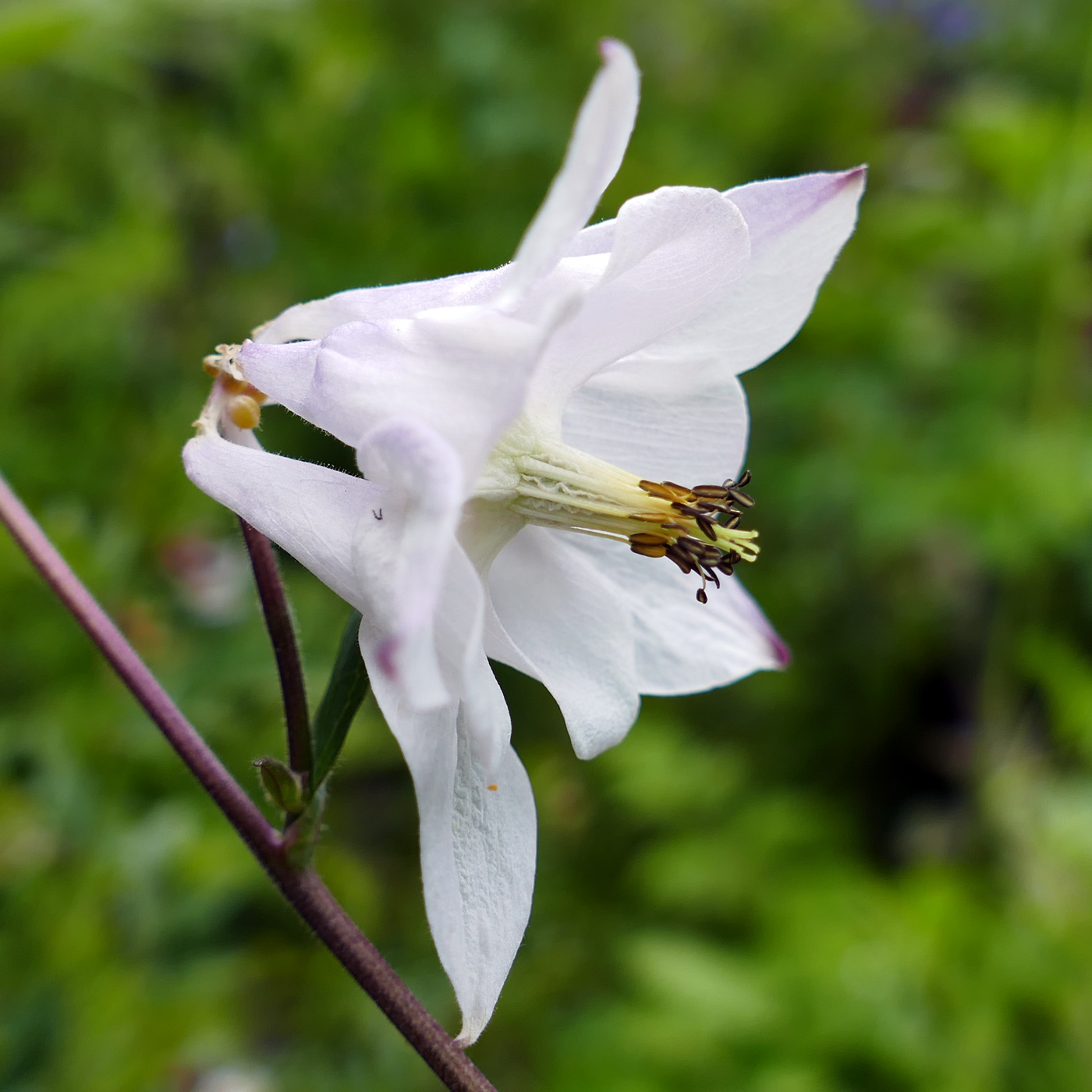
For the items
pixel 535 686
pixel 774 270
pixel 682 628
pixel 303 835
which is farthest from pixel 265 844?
pixel 535 686

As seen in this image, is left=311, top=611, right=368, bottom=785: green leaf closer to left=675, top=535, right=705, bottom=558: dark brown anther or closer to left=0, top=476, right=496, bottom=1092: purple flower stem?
left=0, top=476, right=496, bottom=1092: purple flower stem

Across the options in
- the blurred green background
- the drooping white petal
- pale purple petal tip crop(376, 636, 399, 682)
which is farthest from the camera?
the blurred green background

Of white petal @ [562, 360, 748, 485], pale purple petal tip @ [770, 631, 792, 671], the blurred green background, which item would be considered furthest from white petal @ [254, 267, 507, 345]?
the blurred green background

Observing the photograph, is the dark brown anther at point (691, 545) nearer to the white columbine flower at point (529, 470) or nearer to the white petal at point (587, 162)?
the white columbine flower at point (529, 470)

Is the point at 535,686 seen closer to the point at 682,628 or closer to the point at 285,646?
the point at 682,628

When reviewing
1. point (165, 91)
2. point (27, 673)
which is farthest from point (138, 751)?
point (165, 91)

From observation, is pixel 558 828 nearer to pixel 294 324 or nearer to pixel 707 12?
pixel 294 324
